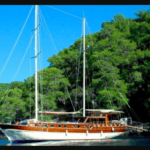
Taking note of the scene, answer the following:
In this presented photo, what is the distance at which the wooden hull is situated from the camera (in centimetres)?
2705

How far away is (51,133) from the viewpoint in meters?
28.1

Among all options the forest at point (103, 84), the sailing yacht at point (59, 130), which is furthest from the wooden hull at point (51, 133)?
the forest at point (103, 84)

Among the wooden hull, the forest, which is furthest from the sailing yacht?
the forest

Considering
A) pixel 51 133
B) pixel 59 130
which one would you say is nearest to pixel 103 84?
pixel 59 130

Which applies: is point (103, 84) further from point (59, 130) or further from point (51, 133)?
point (51, 133)

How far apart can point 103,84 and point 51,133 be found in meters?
16.2

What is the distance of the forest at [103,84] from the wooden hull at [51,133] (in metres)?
9.09

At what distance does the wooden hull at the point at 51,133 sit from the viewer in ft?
88.7

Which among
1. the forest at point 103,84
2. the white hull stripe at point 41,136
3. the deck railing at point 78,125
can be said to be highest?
the forest at point 103,84

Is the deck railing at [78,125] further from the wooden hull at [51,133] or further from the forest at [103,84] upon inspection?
the forest at [103,84]

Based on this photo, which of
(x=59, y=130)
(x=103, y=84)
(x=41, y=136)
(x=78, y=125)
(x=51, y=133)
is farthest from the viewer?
(x=103, y=84)

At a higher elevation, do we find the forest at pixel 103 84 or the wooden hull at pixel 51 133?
the forest at pixel 103 84

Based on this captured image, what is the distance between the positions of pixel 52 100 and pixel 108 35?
53.3 feet

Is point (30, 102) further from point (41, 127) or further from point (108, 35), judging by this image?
point (108, 35)
